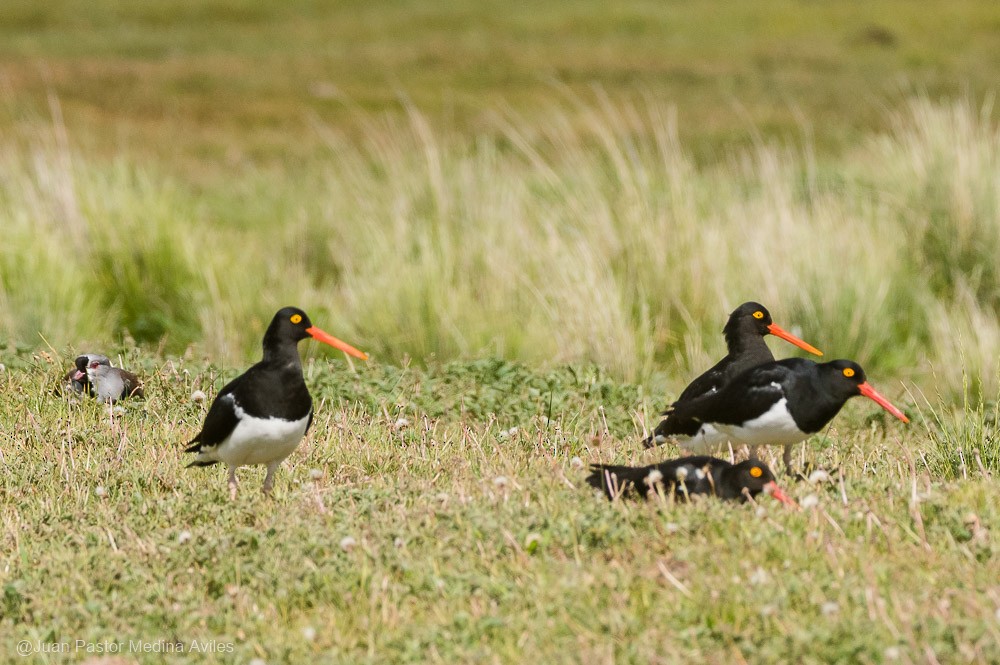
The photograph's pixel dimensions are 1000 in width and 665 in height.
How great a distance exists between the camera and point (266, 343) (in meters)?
6.08

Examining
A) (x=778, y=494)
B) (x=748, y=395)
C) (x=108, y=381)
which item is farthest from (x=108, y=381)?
(x=778, y=494)

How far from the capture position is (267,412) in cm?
568

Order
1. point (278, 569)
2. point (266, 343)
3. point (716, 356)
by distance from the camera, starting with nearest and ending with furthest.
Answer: point (278, 569)
point (266, 343)
point (716, 356)

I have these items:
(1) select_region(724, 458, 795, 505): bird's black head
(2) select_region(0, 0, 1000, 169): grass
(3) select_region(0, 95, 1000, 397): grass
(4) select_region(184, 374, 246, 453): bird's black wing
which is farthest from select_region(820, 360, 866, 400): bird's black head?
(2) select_region(0, 0, 1000, 169): grass

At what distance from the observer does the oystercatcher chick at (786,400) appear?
19.5 ft

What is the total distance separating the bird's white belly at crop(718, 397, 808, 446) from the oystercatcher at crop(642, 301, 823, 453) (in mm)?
503

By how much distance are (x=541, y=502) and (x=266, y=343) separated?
1617 mm

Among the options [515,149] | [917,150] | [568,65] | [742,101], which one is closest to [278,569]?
[917,150]

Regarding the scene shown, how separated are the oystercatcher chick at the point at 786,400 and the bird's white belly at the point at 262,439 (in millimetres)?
2024

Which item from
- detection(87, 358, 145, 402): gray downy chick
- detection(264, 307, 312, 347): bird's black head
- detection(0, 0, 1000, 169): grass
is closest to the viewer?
detection(264, 307, 312, 347): bird's black head

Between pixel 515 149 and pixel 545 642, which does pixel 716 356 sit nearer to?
pixel 545 642

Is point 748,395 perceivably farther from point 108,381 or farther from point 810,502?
point 108,381

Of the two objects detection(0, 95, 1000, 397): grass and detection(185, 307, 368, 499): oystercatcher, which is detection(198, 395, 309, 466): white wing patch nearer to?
detection(185, 307, 368, 499): oystercatcher

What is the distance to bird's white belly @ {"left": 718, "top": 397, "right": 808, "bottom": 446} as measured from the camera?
19.5 feet
